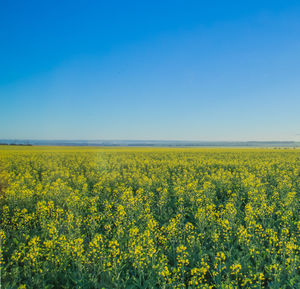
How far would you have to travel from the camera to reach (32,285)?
4.96m

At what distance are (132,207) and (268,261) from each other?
4754 mm

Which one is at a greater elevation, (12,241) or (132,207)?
(132,207)

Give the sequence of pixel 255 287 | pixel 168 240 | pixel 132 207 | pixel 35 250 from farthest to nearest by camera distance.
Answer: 1. pixel 132 207
2. pixel 168 240
3. pixel 35 250
4. pixel 255 287

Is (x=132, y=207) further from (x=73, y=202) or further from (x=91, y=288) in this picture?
(x=91, y=288)

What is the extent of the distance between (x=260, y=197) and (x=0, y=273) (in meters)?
9.92

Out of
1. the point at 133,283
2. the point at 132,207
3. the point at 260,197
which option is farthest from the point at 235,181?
the point at 133,283

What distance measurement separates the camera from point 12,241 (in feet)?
22.8

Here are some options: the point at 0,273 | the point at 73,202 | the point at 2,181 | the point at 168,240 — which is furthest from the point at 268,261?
the point at 2,181

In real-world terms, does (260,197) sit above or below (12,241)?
above

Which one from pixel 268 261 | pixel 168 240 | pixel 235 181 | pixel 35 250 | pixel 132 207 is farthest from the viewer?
pixel 235 181

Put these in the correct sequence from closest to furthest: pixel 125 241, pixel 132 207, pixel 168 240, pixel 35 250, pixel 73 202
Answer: pixel 35 250 < pixel 125 241 < pixel 168 240 < pixel 132 207 < pixel 73 202

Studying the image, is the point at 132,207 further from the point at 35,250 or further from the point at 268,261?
the point at 268,261

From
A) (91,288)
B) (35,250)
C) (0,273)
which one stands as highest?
(35,250)

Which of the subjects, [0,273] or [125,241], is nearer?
[0,273]
